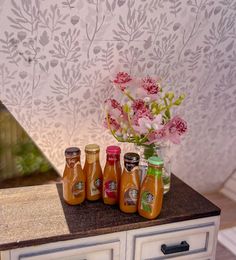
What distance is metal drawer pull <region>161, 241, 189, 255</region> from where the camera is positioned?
125 cm

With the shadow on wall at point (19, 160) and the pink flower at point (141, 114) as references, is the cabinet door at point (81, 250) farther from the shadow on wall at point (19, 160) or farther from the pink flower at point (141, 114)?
the shadow on wall at point (19, 160)

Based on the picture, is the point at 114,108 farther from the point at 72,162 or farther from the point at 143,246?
the point at 143,246

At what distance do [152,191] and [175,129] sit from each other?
0.82ft

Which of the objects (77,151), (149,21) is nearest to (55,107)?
(77,151)

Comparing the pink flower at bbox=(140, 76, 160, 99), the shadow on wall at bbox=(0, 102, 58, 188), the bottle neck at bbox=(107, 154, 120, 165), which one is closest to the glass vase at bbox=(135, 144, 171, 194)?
the bottle neck at bbox=(107, 154, 120, 165)

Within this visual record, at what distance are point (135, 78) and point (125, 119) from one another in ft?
0.91

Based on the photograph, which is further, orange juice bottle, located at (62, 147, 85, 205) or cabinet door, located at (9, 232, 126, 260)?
orange juice bottle, located at (62, 147, 85, 205)

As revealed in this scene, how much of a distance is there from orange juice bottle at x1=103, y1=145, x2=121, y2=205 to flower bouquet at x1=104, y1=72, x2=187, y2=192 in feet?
0.27

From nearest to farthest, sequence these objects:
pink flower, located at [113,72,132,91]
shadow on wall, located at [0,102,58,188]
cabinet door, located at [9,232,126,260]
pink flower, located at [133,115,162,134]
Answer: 1. cabinet door, located at [9,232,126,260]
2. pink flower, located at [133,115,162,134]
3. pink flower, located at [113,72,132,91]
4. shadow on wall, located at [0,102,58,188]

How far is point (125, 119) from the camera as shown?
1324mm

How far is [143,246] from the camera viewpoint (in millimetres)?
1244

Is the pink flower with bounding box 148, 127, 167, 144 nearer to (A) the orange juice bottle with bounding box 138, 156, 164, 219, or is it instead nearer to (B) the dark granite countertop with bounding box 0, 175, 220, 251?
Answer: (A) the orange juice bottle with bounding box 138, 156, 164, 219

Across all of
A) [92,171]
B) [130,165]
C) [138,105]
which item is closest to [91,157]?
[92,171]

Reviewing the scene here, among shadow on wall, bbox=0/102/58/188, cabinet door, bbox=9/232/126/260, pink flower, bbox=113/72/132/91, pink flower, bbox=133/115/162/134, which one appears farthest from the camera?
shadow on wall, bbox=0/102/58/188
